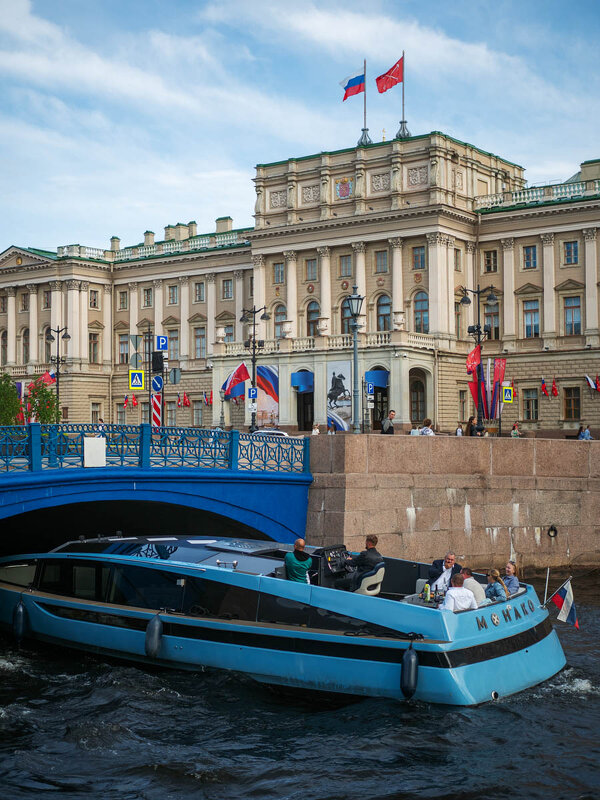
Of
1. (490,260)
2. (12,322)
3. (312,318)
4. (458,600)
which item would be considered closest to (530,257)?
(490,260)

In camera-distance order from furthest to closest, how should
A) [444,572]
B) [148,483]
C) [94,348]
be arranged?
[94,348], [148,483], [444,572]

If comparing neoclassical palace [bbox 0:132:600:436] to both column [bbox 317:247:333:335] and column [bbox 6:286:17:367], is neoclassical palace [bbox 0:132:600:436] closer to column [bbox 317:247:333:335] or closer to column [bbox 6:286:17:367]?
column [bbox 317:247:333:335]

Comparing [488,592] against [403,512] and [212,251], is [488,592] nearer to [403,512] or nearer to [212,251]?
[403,512]

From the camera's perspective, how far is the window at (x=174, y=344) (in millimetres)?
85125

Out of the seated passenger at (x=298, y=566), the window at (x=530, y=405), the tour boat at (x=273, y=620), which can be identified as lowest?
the tour boat at (x=273, y=620)

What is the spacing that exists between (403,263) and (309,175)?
377 inches

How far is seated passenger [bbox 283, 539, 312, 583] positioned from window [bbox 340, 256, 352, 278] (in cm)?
5393

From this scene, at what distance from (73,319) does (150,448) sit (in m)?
62.7

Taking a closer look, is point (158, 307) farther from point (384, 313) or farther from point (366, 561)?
point (366, 561)

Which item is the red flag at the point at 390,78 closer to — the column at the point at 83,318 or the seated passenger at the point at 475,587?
the column at the point at 83,318

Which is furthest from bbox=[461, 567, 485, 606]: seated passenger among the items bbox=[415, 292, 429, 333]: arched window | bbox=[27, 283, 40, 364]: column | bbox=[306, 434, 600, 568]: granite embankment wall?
bbox=[27, 283, 40, 364]: column

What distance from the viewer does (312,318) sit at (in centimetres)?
7525

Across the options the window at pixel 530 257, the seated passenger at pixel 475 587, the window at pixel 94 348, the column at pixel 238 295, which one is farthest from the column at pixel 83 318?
the seated passenger at pixel 475 587

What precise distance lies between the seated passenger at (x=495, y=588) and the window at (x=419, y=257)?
51263mm
